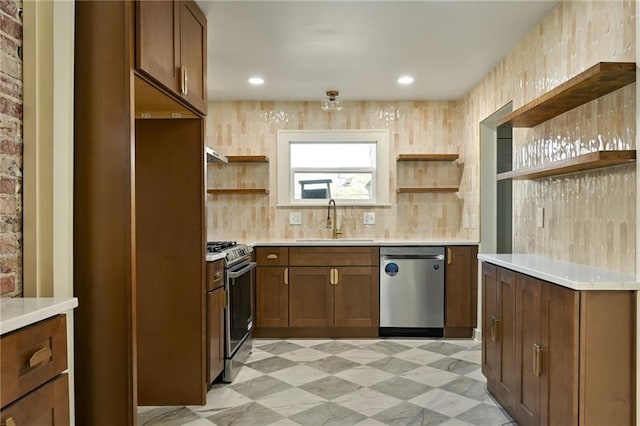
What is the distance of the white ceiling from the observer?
2840 mm

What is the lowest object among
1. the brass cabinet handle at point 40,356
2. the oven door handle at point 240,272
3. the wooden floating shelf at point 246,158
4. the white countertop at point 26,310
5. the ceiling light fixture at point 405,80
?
the oven door handle at point 240,272

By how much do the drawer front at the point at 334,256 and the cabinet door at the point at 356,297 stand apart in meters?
0.07

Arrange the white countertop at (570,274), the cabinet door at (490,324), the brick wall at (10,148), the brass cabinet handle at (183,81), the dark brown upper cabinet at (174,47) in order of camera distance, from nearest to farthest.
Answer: the brick wall at (10,148)
the white countertop at (570,274)
the dark brown upper cabinet at (174,47)
the brass cabinet handle at (183,81)
the cabinet door at (490,324)

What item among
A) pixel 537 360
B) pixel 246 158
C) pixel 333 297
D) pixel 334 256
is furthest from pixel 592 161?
pixel 246 158

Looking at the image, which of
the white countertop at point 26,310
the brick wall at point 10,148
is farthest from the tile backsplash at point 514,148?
the brick wall at point 10,148

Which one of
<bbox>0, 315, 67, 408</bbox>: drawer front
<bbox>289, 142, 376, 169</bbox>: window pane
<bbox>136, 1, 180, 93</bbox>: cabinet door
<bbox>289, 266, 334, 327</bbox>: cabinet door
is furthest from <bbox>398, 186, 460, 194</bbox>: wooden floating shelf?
<bbox>0, 315, 67, 408</bbox>: drawer front

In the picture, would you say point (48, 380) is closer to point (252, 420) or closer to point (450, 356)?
point (252, 420)

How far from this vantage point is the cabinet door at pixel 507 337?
2.54 meters

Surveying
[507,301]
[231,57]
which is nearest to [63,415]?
[507,301]

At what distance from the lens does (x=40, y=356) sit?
127 cm

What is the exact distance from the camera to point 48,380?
1.31m

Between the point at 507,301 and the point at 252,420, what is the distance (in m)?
1.57

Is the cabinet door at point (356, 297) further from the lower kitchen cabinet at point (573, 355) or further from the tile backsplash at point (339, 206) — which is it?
the lower kitchen cabinet at point (573, 355)

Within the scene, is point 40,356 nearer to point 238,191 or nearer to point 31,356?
point 31,356
